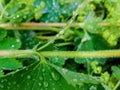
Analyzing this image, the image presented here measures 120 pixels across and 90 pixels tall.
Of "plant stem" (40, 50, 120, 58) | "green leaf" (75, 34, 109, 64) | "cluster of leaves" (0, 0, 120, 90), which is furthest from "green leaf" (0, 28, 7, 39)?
"green leaf" (75, 34, 109, 64)

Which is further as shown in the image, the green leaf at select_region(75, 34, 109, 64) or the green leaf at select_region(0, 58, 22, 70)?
the green leaf at select_region(75, 34, 109, 64)

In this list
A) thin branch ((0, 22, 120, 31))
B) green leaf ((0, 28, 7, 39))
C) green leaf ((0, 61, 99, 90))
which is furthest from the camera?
thin branch ((0, 22, 120, 31))

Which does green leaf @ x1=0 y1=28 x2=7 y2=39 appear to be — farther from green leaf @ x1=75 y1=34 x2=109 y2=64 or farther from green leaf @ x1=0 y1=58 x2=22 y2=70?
green leaf @ x1=75 y1=34 x2=109 y2=64

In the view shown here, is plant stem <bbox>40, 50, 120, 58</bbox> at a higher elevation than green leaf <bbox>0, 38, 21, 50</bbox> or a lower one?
lower

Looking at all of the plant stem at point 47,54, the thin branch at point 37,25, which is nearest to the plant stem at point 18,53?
the plant stem at point 47,54

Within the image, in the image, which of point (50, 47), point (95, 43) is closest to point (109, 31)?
point (95, 43)

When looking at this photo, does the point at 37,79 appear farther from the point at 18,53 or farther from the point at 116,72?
the point at 116,72

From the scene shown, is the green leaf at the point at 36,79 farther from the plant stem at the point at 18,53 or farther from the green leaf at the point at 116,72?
the green leaf at the point at 116,72
